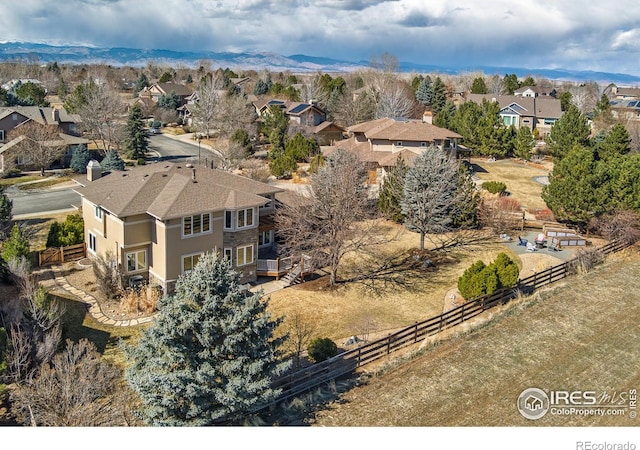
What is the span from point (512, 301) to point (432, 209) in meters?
9.98

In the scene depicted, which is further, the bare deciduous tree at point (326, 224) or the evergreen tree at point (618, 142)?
the evergreen tree at point (618, 142)

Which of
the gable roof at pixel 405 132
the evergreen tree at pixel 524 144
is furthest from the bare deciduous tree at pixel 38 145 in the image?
the evergreen tree at pixel 524 144

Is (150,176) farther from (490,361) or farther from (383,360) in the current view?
(490,361)

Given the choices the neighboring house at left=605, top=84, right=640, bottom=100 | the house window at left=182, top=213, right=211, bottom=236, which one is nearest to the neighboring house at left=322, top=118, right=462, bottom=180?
the house window at left=182, top=213, right=211, bottom=236

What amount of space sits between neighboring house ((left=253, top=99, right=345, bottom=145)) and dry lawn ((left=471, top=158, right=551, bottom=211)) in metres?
18.9

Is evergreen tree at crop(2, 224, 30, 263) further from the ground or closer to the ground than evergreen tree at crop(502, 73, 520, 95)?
closer to the ground

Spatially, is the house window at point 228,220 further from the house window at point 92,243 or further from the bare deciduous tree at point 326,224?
the house window at point 92,243

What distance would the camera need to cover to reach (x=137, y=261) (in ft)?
97.7

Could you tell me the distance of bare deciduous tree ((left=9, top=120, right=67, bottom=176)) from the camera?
56938 millimetres

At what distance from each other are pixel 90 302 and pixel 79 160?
3276 centimetres

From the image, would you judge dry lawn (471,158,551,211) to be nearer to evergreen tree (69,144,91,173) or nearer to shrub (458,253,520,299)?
A: shrub (458,253,520,299)

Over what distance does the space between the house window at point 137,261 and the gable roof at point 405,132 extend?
32.8 m

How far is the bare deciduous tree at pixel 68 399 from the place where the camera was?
17.3 metres

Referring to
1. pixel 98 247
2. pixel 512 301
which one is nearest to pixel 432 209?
pixel 512 301
